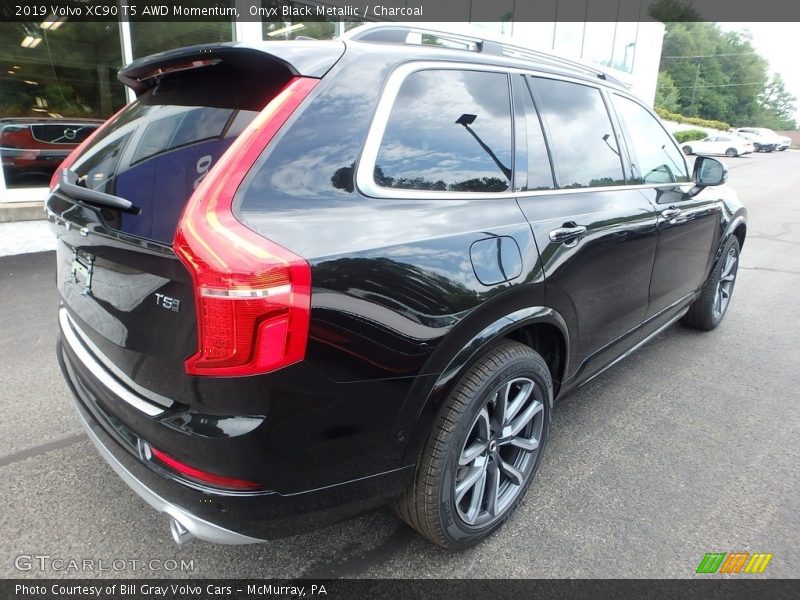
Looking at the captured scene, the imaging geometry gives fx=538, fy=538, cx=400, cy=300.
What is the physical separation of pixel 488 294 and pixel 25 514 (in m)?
2.13

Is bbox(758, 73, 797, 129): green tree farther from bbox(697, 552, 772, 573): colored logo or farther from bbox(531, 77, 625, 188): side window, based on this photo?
bbox(697, 552, 772, 573): colored logo

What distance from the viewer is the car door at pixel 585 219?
92.0 inches

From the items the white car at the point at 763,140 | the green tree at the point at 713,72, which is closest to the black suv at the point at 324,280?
the white car at the point at 763,140

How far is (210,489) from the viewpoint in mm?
1562

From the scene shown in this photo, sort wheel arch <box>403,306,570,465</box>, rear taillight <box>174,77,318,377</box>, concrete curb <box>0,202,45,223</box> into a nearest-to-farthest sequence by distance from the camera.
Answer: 1. rear taillight <box>174,77,318,377</box>
2. wheel arch <box>403,306,570,465</box>
3. concrete curb <box>0,202,45,223</box>

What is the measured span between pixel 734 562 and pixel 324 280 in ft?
→ 6.63

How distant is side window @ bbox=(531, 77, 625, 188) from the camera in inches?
99.2

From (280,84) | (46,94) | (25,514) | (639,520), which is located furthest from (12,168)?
(639,520)

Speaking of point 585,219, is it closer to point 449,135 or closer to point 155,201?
point 449,135

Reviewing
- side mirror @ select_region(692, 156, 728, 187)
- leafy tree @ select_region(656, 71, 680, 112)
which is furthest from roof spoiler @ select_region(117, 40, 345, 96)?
leafy tree @ select_region(656, 71, 680, 112)

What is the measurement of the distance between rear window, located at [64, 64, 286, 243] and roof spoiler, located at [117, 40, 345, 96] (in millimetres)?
37

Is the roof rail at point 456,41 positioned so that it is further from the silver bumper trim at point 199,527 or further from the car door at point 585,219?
the silver bumper trim at point 199,527

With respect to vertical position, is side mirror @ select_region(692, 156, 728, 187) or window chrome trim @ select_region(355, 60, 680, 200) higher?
window chrome trim @ select_region(355, 60, 680, 200)

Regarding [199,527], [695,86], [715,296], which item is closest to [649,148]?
[715,296]
